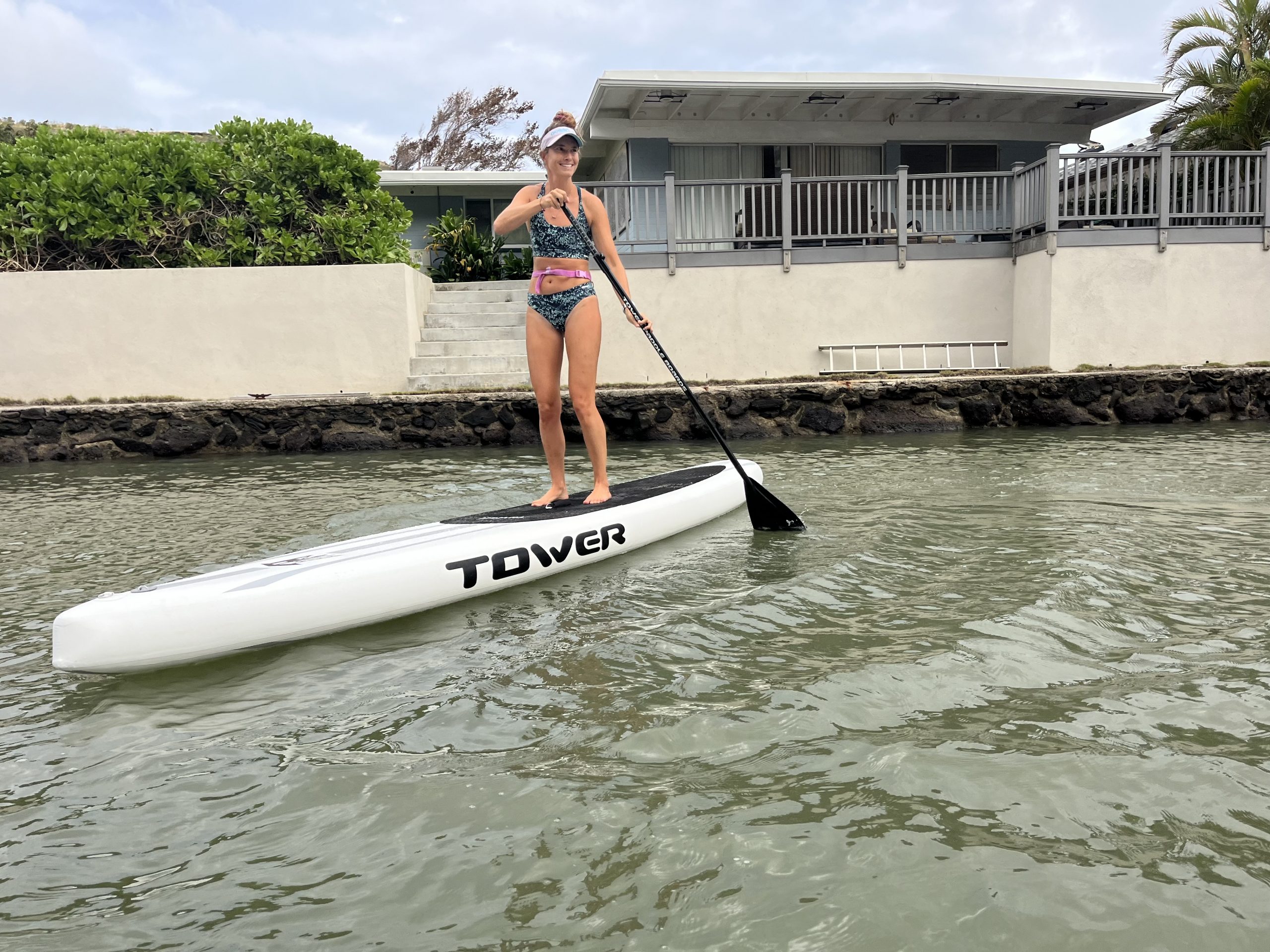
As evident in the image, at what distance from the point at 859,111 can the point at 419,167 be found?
22.9 metres

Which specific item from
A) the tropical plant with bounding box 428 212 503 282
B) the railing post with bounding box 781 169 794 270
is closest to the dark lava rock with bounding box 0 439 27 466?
the tropical plant with bounding box 428 212 503 282

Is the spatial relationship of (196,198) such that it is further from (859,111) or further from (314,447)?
(859,111)

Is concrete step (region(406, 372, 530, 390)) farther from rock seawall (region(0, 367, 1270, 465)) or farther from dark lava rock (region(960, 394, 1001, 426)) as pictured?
dark lava rock (region(960, 394, 1001, 426))

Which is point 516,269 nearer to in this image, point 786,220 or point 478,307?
point 478,307

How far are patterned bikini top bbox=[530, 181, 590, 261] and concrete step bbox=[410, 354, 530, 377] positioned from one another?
7.43m

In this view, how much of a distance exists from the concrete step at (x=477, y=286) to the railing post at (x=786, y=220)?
420 centimetres

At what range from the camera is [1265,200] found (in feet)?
40.6

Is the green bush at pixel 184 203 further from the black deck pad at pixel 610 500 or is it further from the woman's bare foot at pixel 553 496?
the woman's bare foot at pixel 553 496

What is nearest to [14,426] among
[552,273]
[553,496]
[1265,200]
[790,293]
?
[553,496]

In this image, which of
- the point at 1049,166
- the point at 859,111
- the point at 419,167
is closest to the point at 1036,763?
the point at 1049,166

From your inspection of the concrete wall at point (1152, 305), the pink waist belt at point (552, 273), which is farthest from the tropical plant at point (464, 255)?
the pink waist belt at point (552, 273)

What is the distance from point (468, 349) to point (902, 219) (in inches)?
248

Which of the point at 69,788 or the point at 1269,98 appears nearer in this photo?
the point at 69,788

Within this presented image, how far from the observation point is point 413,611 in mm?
3670
